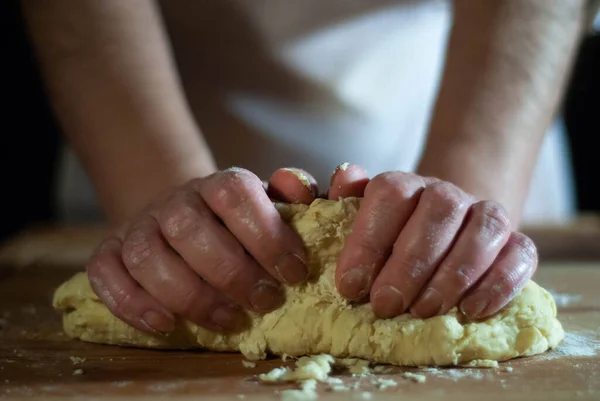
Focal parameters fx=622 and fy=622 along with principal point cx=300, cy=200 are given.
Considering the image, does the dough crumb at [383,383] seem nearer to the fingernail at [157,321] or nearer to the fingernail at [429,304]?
the fingernail at [429,304]

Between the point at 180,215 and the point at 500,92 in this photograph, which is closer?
the point at 180,215

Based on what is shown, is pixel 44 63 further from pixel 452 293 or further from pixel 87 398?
pixel 452 293

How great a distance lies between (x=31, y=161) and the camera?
79.2 inches

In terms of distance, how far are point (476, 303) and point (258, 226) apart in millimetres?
289

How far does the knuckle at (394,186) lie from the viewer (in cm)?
79

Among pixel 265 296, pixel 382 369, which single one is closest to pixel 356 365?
pixel 382 369

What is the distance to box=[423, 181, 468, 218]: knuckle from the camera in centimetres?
78

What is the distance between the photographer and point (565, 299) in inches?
44.8

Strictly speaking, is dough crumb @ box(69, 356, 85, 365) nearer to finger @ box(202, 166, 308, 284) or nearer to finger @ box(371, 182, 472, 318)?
finger @ box(202, 166, 308, 284)

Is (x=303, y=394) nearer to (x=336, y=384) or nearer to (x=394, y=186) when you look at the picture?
(x=336, y=384)

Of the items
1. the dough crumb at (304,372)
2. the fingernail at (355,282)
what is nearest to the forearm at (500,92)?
the fingernail at (355,282)

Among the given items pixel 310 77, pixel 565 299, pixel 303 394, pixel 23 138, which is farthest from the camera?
pixel 23 138

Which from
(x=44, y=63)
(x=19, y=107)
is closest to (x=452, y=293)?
(x=44, y=63)

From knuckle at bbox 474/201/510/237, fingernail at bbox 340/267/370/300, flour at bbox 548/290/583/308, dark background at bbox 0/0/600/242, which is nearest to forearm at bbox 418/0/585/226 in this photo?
flour at bbox 548/290/583/308
